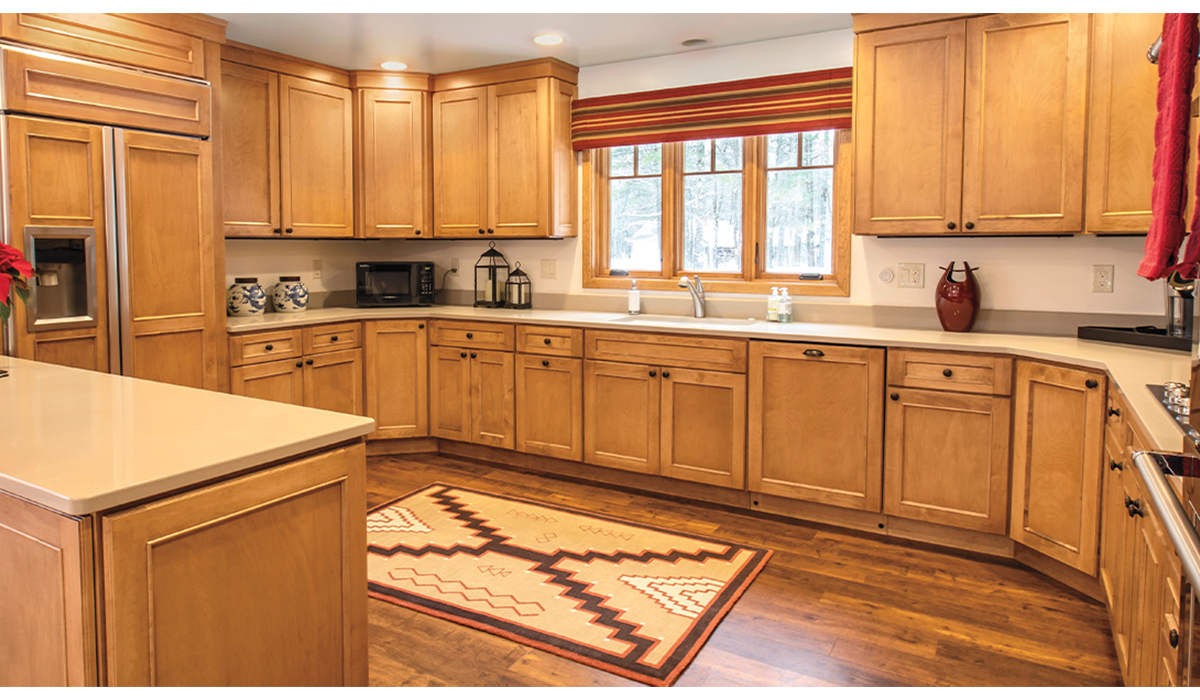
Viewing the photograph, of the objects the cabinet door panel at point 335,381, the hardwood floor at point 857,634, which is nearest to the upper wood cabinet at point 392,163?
the cabinet door panel at point 335,381

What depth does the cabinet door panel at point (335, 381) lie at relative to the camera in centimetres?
427

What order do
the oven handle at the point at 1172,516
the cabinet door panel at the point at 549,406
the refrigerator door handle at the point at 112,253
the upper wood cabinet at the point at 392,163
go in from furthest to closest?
the upper wood cabinet at the point at 392,163 → the cabinet door panel at the point at 549,406 → the refrigerator door handle at the point at 112,253 → the oven handle at the point at 1172,516

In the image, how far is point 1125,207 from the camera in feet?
9.66

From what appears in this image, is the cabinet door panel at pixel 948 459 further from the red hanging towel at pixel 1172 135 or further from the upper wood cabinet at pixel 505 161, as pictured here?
the upper wood cabinet at pixel 505 161

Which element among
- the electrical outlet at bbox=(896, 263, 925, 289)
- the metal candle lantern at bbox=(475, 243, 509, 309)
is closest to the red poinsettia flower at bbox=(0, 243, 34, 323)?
the metal candle lantern at bbox=(475, 243, 509, 309)

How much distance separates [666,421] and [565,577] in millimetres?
1131

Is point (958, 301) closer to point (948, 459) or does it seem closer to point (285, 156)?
point (948, 459)

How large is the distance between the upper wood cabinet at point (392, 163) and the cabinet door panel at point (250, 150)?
521 millimetres

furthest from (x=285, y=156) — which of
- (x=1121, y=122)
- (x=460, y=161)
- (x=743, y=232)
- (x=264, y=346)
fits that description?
(x=1121, y=122)

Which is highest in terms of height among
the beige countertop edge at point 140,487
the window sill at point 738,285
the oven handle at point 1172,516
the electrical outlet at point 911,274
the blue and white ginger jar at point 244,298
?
the electrical outlet at point 911,274

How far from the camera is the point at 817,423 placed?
346 centimetres
